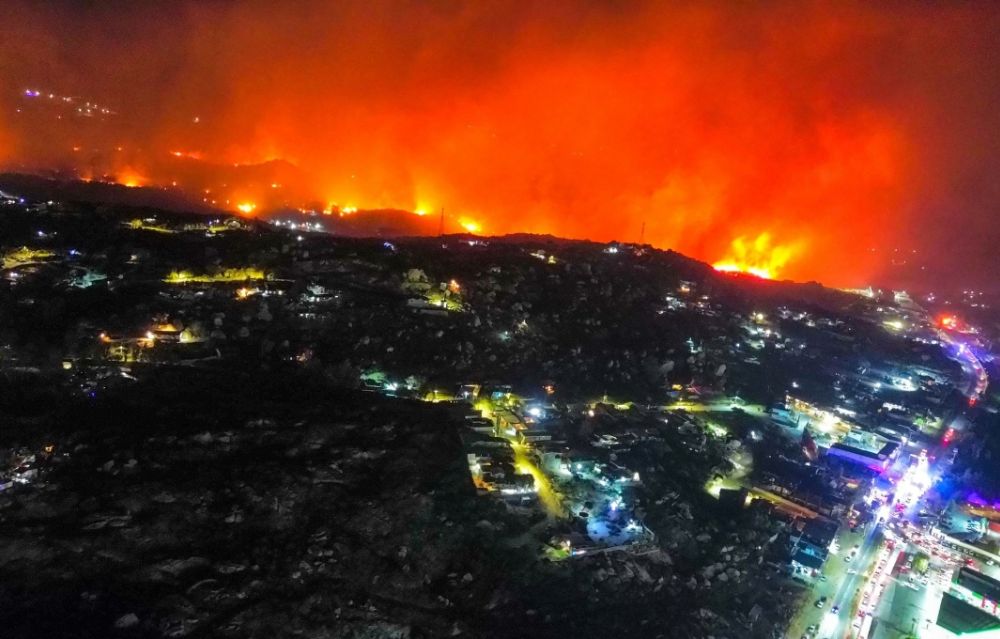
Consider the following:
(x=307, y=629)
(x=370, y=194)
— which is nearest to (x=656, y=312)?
(x=307, y=629)

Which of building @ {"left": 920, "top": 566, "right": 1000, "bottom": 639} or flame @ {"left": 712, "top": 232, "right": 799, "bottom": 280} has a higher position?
flame @ {"left": 712, "top": 232, "right": 799, "bottom": 280}

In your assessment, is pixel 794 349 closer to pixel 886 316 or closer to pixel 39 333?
pixel 886 316

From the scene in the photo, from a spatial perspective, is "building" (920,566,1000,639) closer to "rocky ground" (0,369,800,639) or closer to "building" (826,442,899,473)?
"rocky ground" (0,369,800,639)

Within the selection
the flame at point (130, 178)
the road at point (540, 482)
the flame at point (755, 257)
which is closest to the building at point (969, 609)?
the road at point (540, 482)

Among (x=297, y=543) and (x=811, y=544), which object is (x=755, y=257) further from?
(x=297, y=543)

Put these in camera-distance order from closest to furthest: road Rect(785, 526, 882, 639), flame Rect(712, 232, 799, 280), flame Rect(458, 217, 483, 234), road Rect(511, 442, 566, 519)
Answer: road Rect(785, 526, 882, 639), road Rect(511, 442, 566, 519), flame Rect(712, 232, 799, 280), flame Rect(458, 217, 483, 234)

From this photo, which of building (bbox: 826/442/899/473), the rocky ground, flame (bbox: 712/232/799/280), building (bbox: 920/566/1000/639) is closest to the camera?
the rocky ground

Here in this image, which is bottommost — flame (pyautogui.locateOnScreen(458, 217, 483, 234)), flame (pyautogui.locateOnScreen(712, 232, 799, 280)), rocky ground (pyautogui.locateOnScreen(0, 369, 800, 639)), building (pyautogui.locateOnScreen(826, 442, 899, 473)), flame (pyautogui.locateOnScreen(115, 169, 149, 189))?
rocky ground (pyautogui.locateOnScreen(0, 369, 800, 639))

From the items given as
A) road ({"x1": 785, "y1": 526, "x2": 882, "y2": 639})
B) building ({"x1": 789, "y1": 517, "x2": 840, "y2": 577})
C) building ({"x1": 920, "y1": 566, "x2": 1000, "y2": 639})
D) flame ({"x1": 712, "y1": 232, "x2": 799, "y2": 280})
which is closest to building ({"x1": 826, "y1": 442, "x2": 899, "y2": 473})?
road ({"x1": 785, "y1": 526, "x2": 882, "y2": 639})

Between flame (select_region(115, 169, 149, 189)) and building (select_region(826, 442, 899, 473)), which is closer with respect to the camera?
building (select_region(826, 442, 899, 473))
